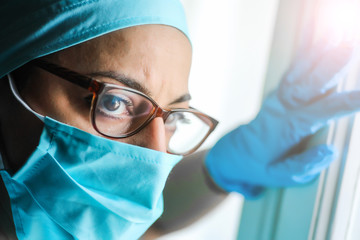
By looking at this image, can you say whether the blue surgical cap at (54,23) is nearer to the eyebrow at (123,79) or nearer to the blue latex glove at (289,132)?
the eyebrow at (123,79)

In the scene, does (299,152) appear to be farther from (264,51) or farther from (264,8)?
(264,8)

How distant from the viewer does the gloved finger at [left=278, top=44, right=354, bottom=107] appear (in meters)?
→ 0.89

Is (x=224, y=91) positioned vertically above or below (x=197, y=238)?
above

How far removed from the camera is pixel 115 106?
2.94 ft

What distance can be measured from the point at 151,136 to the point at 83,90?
221 mm

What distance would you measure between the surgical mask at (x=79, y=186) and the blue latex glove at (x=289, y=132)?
0.42m

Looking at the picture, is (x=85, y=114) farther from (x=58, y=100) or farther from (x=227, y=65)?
(x=227, y=65)

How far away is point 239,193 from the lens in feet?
4.12

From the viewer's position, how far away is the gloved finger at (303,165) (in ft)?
3.10

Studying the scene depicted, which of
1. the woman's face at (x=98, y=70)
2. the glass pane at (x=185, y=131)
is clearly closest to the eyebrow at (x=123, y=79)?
the woman's face at (x=98, y=70)

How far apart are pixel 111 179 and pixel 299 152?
62 centimetres

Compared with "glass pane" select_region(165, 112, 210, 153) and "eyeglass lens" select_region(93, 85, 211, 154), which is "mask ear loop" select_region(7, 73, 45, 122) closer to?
"eyeglass lens" select_region(93, 85, 211, 154)

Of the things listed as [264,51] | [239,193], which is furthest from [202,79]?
[239,193]

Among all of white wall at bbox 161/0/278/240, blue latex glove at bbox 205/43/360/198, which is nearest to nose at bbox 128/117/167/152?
blue latex glove at bbox 205/43/360/198
